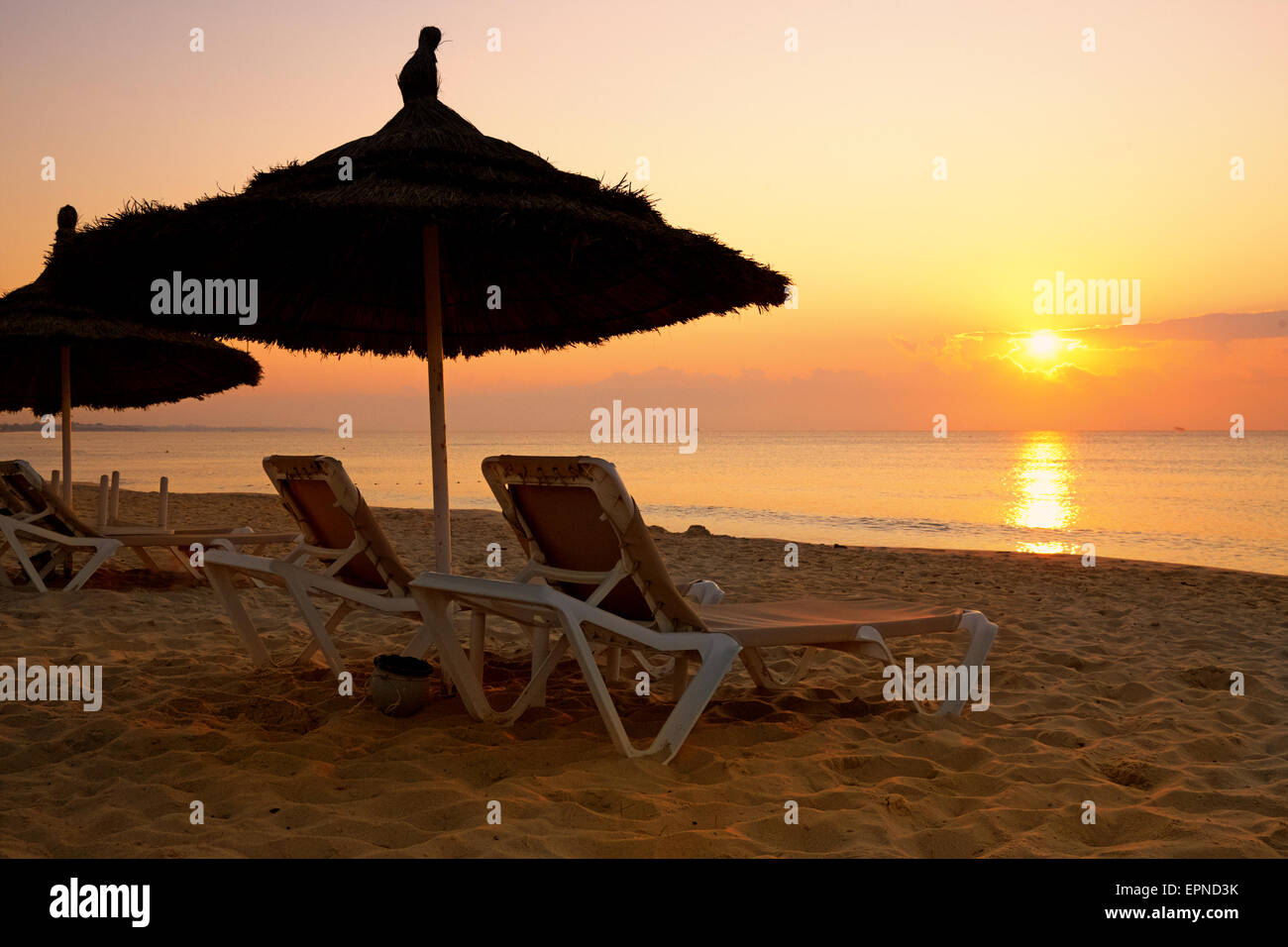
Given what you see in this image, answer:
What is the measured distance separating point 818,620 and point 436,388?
6.17ft

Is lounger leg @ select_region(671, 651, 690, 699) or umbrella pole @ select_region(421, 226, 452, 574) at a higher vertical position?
umbrella pole @ select_region(421, 226, 452, 574)

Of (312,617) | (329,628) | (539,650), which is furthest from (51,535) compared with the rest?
(539,650)

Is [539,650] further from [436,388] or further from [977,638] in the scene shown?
[977,638]

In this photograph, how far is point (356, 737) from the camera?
10.7 ft

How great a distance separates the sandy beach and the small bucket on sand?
6 cm

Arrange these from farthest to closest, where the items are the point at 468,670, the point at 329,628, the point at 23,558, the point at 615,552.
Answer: the point at 23,558, the point at 329,628, the point at 468,670, the point at 615,552

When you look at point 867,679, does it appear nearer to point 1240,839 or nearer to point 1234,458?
point 1240,839

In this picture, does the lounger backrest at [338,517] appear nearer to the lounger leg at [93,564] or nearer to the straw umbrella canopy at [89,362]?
the lounger leg at [93,564]

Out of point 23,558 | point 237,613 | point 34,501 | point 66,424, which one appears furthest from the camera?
point 66,424

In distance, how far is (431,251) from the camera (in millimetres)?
3979

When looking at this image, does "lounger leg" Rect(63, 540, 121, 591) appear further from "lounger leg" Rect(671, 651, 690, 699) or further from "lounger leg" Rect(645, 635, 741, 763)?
"lounger leg" Rect(645, 635, 741, 763)

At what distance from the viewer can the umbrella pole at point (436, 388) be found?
13.0ft

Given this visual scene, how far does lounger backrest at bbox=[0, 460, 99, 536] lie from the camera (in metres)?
6.55

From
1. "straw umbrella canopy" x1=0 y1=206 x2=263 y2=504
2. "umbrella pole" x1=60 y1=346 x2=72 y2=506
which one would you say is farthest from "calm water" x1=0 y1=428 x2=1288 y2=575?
"umbrella pole" x1=60 y1=346 x2=72 y2=506
